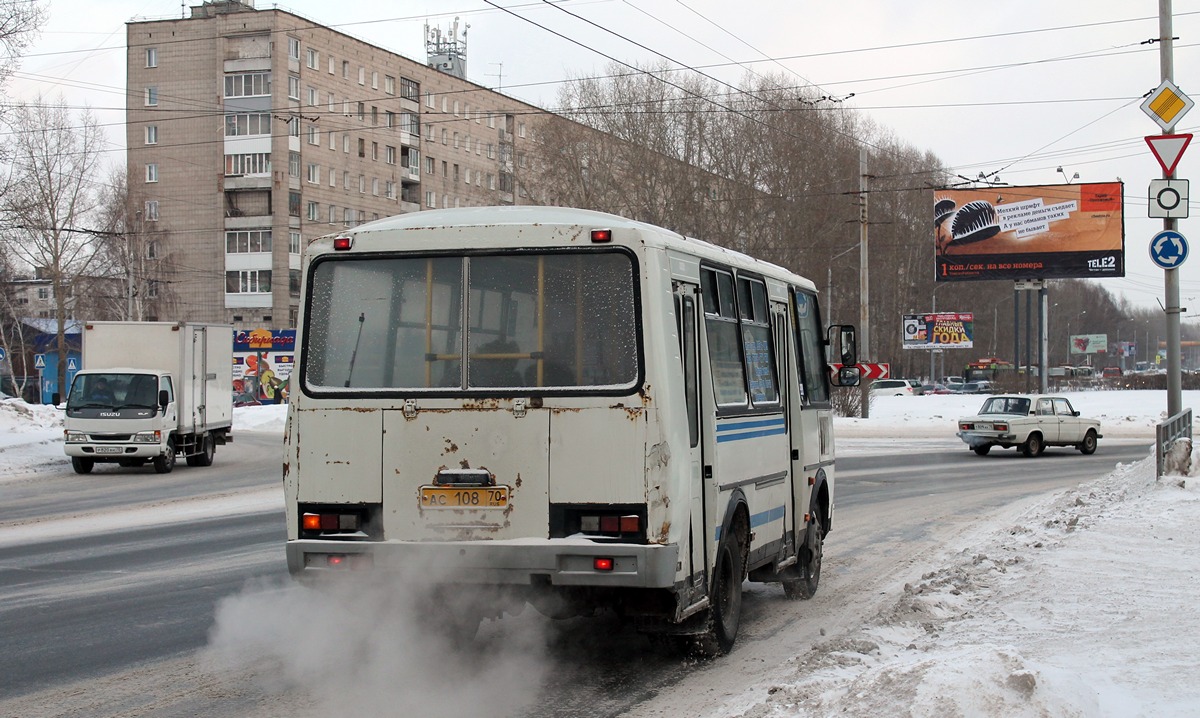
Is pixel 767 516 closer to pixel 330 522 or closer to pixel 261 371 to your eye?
pixel 330 522

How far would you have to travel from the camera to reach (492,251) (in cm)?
732

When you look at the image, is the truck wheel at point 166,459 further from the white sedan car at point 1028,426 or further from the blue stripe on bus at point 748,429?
the blue stripe on bus at point 748,429

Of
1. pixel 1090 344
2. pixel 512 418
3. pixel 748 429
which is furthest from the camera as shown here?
pixel 1090 344

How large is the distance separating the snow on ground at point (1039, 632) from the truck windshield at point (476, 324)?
2039 mm

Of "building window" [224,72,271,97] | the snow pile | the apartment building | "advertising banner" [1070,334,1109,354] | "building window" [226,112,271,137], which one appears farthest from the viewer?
"advertising banner" [1070,334,1109,354]

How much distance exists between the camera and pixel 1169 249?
16906mm

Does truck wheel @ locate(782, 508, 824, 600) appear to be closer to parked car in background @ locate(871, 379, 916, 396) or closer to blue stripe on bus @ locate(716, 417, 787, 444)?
blue stripe on bus @ locate(716, 417, 787, 444)

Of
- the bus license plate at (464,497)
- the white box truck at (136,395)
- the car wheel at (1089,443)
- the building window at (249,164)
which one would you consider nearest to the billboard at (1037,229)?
the car wheel at (1089,443)

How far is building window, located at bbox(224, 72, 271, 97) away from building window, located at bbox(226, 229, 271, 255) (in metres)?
8.19

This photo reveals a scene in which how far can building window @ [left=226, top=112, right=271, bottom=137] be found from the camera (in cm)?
7769

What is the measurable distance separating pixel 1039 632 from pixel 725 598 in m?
1.89

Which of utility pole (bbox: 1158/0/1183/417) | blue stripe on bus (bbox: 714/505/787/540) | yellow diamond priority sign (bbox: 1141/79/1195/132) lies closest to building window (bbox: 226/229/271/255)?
utility pole (bbox: 1158/0/1183/417)

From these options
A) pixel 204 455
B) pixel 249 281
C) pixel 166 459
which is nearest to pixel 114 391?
pixel 166 459

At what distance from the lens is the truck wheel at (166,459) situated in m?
27.0
